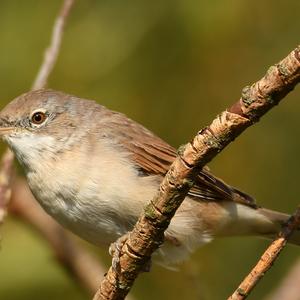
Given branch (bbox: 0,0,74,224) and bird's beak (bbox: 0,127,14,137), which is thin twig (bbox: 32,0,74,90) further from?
bird's beak (bbox: 0,127,14,137)

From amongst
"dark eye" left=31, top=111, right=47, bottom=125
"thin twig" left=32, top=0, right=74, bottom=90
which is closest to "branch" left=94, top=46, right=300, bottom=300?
"thin twig" left=32, top=0, right=74, bottom=90

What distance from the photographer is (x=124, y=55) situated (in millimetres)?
5559

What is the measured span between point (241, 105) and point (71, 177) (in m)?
1.64

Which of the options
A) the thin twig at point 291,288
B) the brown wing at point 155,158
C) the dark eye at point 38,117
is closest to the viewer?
the thin twig at point 291,288

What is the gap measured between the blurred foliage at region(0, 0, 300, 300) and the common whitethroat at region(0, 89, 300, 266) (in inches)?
33.0

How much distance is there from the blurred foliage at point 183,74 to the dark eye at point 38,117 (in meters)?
0.93

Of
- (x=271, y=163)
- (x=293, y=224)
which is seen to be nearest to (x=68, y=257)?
(x=271, y=163)

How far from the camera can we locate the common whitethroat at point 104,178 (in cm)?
398

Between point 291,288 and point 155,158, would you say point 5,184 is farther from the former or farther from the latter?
point 291,288

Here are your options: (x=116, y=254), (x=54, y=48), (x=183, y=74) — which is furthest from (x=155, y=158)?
(x=183, y=74)

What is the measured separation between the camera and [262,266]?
9.80 ft

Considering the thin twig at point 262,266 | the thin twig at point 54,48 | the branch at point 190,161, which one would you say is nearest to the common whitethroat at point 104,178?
the thin twig at point 54,48

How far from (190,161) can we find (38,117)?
6.52 ft

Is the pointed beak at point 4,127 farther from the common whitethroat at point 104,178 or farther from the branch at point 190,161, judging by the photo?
the branch at point 190,161
